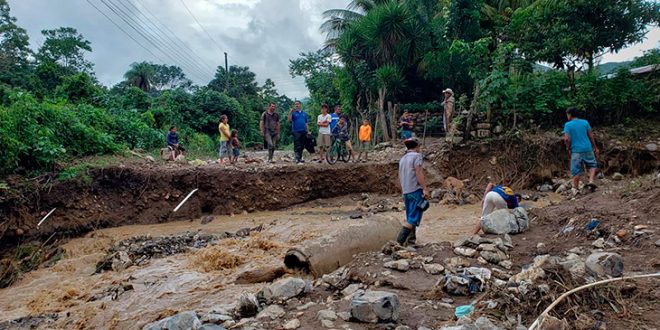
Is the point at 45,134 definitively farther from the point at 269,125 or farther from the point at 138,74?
the point at 138,74

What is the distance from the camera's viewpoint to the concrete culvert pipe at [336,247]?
213 inches

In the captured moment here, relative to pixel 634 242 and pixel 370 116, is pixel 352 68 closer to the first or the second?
pixel 370 116

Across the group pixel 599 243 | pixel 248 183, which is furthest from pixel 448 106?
pixel 599 243

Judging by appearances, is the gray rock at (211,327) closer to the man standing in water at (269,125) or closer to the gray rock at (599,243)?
the gray rock at (599,243)

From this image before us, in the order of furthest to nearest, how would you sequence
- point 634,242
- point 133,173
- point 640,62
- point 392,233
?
1. point 640,62
2. point 133,173
3. point 392,233
4. point 634,242

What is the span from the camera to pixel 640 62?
1450 centimetres

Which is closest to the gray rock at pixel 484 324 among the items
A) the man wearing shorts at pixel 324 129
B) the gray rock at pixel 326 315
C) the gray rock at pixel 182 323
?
the gray rock at pixel 326 315

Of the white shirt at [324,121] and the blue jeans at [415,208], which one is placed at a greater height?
the white shirt at [324,121]

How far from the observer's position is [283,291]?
414 cm

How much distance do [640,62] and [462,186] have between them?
867cm

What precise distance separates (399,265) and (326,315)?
1291 mm

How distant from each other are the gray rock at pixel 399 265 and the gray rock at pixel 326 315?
1150 mm

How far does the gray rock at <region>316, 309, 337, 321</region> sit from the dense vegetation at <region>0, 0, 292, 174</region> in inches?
374

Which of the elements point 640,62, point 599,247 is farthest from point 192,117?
point 599,247
